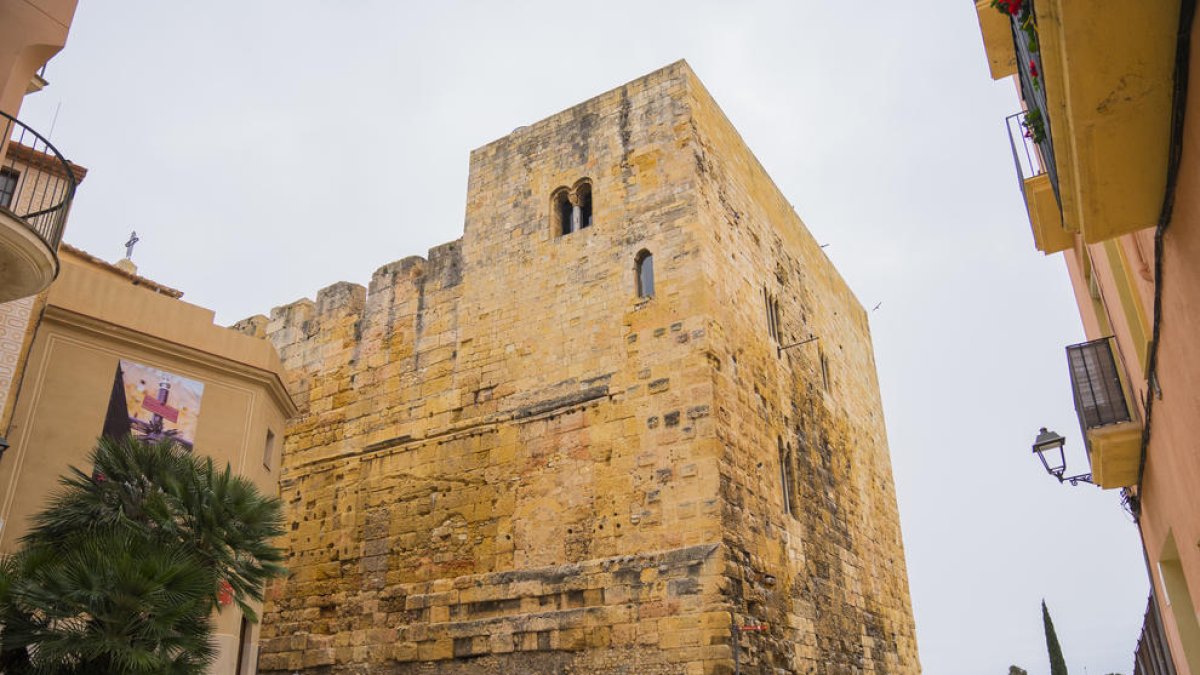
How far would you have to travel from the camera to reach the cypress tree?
24.0 metres

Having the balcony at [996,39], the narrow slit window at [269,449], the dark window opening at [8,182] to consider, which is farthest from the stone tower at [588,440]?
the dark window opening at [8,182]

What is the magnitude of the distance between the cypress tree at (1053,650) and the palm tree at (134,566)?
76.3ft

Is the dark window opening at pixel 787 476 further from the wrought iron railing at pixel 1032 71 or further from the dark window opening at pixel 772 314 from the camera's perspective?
the wrought iron railing at pixel 1032 71

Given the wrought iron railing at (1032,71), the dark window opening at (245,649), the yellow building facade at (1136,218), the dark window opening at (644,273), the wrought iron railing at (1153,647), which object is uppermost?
the dark window opening at (644,273)

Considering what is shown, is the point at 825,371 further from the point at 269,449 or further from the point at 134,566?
the point at 134,566

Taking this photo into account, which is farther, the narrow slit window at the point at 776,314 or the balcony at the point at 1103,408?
the narrow slit window at the point at 776,314

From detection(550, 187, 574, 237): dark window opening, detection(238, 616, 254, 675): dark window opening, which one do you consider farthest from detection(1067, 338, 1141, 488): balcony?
detection(238, 616, 254, 675): dark window opening

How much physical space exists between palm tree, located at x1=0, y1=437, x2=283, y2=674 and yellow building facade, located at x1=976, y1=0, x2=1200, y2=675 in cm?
610

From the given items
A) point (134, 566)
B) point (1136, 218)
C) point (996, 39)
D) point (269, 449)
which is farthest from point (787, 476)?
point (1136, 218)

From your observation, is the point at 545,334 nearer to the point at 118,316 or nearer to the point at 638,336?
the point at 638,336

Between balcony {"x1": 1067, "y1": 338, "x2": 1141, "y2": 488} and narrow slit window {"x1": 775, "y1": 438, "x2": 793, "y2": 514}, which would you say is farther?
narrow slit window {"x1": 775, "y1": 438, "x2": 793, "y2": 514}

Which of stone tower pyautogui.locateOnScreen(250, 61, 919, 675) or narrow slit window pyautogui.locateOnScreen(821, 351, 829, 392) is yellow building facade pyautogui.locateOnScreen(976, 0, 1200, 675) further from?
narrow slit window pyautogui.locateOnScreen(821, 351, 829, 392)

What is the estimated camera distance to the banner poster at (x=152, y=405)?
34.1ft

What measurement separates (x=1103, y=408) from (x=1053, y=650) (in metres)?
21.5
